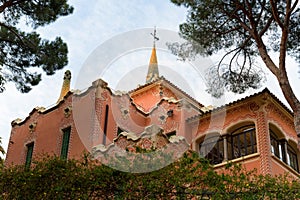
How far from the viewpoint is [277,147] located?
577 inches

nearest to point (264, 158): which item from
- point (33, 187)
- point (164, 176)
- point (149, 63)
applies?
point (164, 176)

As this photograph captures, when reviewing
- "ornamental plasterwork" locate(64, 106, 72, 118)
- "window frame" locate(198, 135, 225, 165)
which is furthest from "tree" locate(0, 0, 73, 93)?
"window frame" locate(198, 135, 225, 165)

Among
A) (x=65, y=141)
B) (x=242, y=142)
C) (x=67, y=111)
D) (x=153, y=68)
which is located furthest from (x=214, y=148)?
(x=153, y=68)

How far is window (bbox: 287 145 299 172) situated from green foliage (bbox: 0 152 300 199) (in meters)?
6.35

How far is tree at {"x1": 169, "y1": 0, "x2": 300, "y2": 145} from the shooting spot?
13.6 metres

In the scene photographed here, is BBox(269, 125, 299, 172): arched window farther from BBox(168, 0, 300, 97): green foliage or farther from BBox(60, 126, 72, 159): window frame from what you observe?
BBox(60, 126, 72, 159): window frame

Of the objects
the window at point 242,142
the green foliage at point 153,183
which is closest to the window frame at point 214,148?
the window at point 242,142

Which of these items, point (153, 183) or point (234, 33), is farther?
point (234, 33)

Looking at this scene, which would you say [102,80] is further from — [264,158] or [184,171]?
[184,171]

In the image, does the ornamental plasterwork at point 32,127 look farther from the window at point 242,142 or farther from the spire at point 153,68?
the spire at point 153,68

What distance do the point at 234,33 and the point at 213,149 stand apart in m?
4.19

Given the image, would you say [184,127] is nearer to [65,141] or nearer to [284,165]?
[284,165]

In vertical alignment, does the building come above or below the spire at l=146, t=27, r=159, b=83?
below

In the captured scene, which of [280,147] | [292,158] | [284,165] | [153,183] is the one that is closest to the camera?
[153,183]
